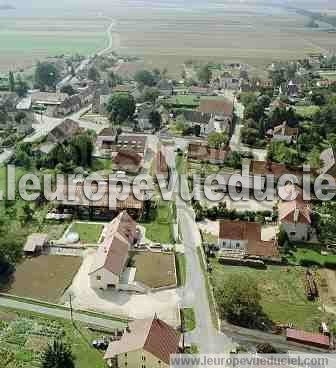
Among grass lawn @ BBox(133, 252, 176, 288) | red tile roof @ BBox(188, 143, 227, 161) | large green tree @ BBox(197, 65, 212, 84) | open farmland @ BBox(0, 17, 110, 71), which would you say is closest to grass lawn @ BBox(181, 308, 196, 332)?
grass lawn @ BBox(133, 252, 176, 288)

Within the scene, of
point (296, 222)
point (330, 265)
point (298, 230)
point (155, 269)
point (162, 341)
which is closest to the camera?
point (162, 341)

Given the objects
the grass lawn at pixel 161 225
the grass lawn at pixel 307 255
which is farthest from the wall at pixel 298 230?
the grass lawn at pixel 161 225

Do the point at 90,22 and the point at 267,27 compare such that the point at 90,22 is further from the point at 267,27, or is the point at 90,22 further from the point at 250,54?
the point at 250,54

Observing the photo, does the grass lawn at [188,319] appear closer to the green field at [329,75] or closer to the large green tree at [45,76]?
the large green tree at [45,76]

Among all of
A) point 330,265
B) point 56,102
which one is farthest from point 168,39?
point 330,265

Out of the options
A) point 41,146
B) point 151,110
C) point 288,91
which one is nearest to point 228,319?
point 41,146

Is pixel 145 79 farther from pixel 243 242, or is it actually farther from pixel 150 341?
pixel 150 341
